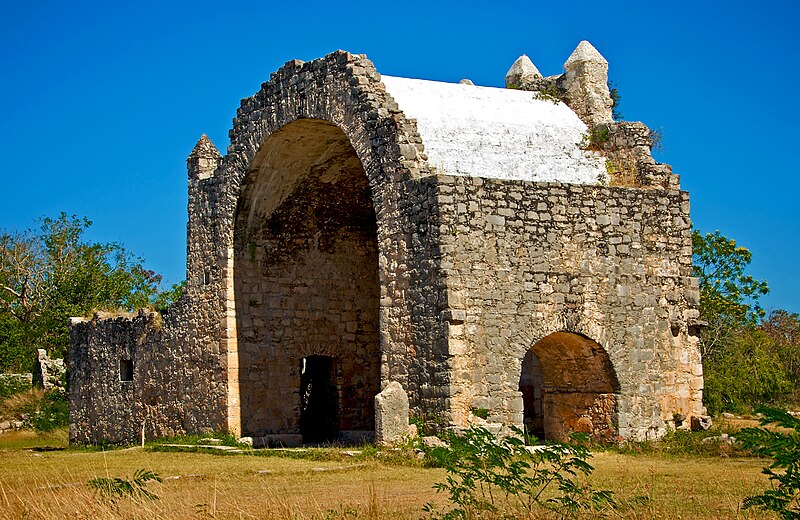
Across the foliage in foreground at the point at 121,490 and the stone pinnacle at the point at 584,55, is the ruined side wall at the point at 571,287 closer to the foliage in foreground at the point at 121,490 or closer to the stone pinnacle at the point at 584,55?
the stone pinnacle at the point at 584,55

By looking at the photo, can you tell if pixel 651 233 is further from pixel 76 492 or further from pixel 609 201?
pixel 76 492

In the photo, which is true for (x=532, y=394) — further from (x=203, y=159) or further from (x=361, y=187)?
(x=203, y=159)

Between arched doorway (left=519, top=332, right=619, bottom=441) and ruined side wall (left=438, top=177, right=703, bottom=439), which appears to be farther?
arched doorway (left=519, top=332, right=619, bottom=441)

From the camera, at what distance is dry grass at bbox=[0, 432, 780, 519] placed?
9344mm

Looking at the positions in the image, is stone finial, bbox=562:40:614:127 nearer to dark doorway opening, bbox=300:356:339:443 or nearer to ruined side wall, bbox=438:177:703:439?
A: ruined side wall, bbox=438:177:703:439

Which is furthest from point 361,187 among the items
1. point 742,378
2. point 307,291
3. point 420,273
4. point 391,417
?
point 742,378

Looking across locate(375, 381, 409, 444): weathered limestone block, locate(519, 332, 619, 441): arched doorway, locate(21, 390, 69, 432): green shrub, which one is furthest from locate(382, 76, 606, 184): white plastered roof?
locate(21, 390, 69, 432): green shrub

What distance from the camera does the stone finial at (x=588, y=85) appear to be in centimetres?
1914

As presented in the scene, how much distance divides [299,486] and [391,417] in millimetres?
3570

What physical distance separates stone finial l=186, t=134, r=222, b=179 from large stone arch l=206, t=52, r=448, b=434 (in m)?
0.98

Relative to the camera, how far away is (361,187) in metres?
20.8

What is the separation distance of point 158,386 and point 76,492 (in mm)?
11736

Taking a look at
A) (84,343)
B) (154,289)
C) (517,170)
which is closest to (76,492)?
(517,170)

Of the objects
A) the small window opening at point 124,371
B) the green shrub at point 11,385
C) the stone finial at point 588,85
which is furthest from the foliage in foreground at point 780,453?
the green shrub at point 11,385
